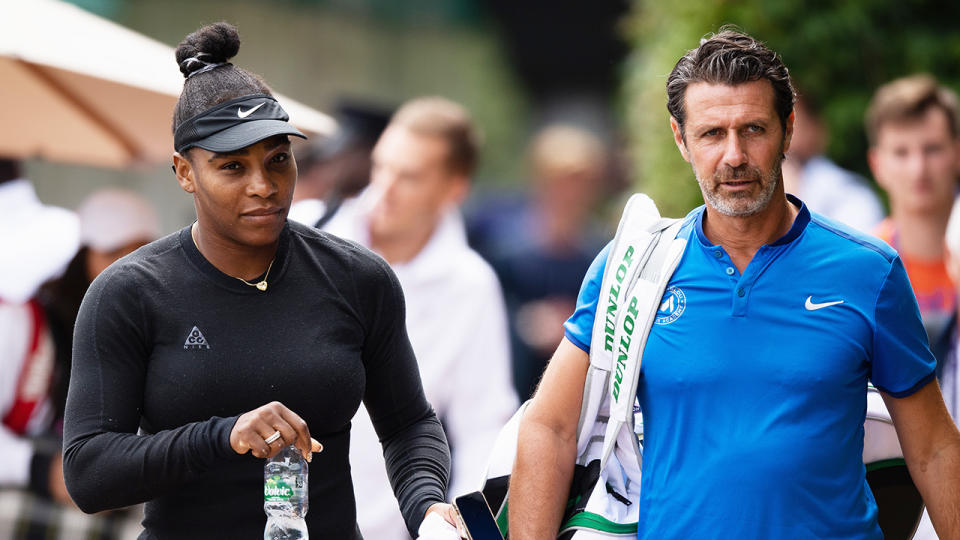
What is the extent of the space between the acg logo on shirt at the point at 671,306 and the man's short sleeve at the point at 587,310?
0.67ft

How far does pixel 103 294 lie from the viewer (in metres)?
3.18

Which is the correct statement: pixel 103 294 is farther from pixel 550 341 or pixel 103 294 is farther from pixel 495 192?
pixel 495 192

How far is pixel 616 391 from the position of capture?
11.6 feet

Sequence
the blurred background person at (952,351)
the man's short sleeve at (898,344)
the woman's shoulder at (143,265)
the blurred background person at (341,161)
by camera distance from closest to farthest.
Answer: the woman's shoulder at (143,265) → the man's short sleeve at (898,344) → the blurred background person at (952,351) → the blurred background person at (341,161)

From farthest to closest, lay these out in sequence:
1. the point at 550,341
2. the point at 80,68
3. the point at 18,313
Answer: the point at 550,341
the point at 18,313
the point at 80,68

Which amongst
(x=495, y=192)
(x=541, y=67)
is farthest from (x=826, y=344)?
(x=541, y=67)

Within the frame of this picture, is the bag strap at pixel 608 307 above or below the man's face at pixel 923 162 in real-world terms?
below

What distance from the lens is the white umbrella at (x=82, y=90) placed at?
6039 mm

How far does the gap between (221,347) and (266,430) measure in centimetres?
32

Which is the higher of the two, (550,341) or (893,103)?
(893,103)

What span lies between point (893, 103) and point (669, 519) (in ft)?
12.6

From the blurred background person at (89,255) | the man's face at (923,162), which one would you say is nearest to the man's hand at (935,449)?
the man's face at (923,162)

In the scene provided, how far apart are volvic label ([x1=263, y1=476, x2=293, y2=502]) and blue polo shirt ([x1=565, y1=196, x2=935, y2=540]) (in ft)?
3.21

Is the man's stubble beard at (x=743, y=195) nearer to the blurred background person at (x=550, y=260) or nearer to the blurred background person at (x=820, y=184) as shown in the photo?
the blurred background person at (x=820, y=184)
